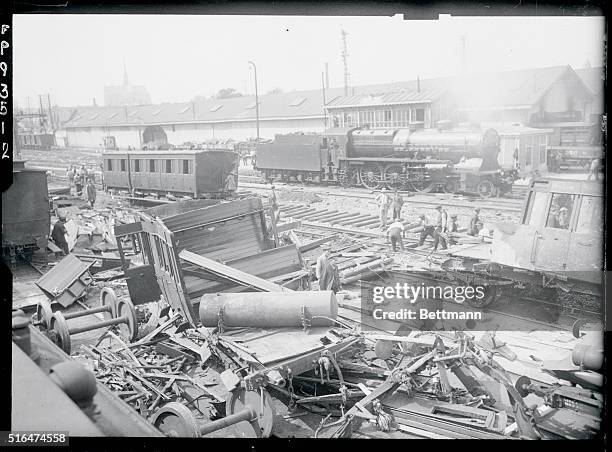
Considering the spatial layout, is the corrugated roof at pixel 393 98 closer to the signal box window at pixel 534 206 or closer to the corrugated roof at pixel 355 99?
the corrugated roof at pixel 355 99

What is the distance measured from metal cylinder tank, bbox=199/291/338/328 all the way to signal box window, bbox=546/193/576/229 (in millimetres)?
3692

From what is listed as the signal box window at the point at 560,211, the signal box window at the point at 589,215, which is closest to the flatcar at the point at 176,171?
the signal box window at the point at 560,211

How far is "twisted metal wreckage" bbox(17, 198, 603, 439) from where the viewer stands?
513cm

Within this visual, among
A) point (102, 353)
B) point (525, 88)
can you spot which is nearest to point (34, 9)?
point (102, 353)

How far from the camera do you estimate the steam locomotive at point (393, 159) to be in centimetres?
1655

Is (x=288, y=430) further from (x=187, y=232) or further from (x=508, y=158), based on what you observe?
(x=508, y=158)

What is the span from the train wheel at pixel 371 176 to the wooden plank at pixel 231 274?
1287 cm

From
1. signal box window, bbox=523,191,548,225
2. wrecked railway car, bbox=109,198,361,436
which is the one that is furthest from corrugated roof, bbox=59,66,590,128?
wrecked railway car, bbox=109,198,361,436

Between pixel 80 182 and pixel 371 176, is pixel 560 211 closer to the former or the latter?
pixel 371 176

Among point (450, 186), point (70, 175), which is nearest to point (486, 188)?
point (450, 186)

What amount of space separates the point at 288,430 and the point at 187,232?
3.47 m

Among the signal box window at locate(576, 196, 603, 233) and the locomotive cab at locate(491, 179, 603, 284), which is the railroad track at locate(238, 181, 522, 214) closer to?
the locomotive cab at locate(491, 179, 603, 284)

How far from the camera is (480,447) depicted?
4992 mm

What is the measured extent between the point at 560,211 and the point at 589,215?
1.35ft
